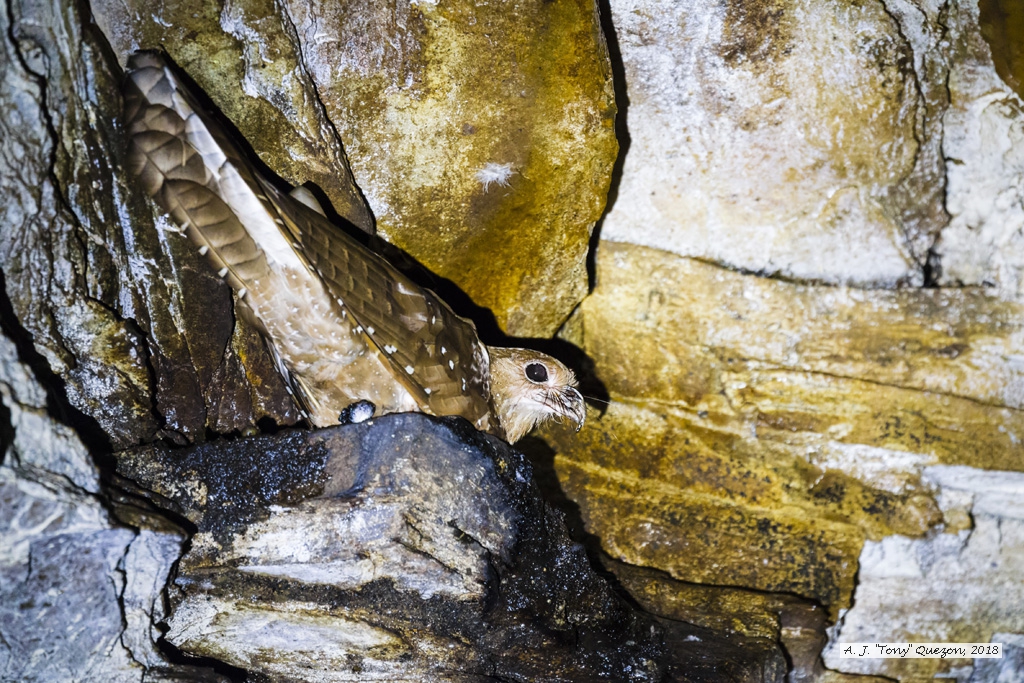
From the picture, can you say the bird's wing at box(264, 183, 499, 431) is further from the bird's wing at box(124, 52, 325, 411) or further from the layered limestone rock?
the layered limestone rock

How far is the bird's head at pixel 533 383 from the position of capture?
10.2 feet

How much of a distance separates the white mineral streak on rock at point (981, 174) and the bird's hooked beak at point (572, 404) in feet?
5.05

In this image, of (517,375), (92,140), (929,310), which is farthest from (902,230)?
(92,140)

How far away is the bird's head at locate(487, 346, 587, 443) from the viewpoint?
3.12 meters

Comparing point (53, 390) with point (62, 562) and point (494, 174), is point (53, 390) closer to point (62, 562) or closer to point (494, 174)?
point (62, 562)

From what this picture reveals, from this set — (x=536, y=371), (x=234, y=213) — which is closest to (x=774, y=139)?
(x=536, y=371)

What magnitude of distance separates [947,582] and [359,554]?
8.42 feet

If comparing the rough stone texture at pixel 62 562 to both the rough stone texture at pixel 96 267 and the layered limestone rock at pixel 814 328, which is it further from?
the layered limestone rock at pixel 814 328

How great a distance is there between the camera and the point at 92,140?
209 cm

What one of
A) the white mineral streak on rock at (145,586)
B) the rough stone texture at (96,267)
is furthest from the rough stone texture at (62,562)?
the rough stone texture at (96,267)

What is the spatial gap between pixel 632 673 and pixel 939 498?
1680mm

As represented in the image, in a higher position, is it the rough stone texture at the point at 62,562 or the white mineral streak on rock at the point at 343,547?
the white mineral streak on rock at the point at 343,547

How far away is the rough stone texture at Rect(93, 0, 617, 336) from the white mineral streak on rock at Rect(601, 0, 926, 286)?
455 mm

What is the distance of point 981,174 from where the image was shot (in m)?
3.18
